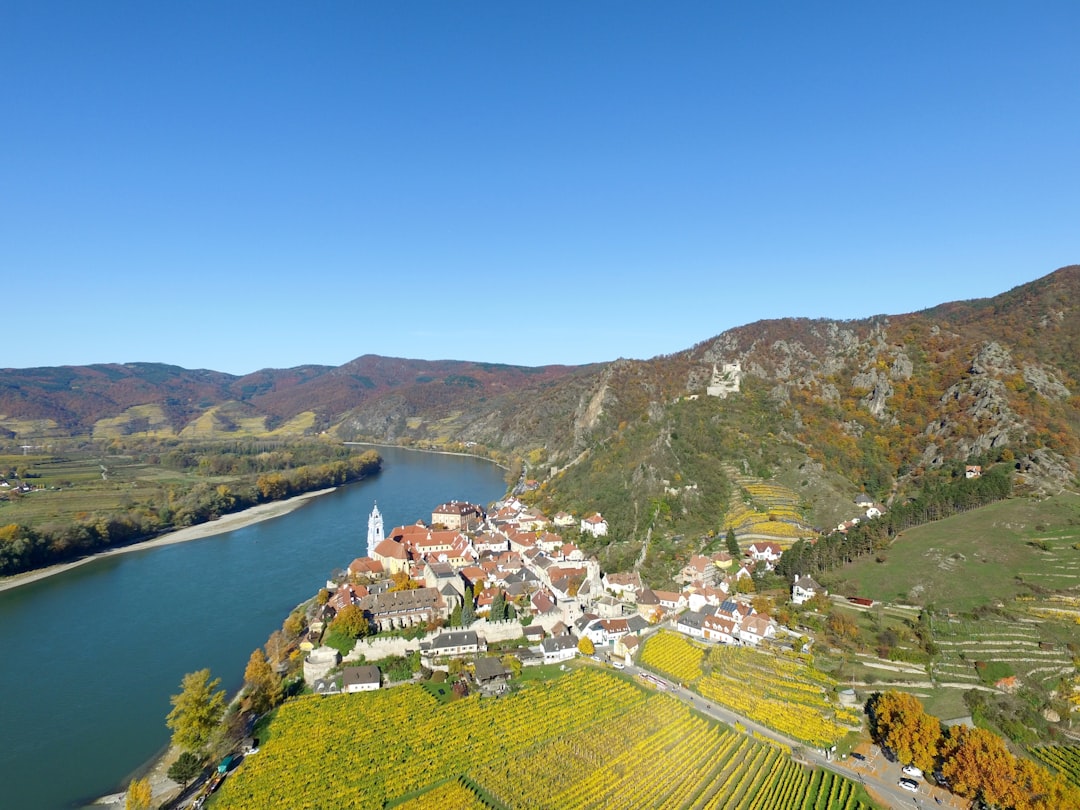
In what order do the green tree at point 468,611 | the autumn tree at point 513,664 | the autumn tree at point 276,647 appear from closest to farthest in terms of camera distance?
the autumn tree at point 513,664, the autumn tree at point 276,647, the green tree at point 468,611

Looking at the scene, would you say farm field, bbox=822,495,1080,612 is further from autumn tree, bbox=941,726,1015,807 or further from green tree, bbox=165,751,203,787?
green tree, bbox=165,751,203,787

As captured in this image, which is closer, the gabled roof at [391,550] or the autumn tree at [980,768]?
the autumn tree at [980,768]

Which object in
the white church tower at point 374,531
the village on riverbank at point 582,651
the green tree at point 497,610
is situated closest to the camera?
the village on riverbank at point 582,651

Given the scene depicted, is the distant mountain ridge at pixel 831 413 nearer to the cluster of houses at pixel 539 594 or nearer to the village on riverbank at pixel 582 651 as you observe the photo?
the cluster of houses at pixel 539 594

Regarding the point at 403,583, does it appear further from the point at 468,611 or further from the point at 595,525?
the point at 595,525

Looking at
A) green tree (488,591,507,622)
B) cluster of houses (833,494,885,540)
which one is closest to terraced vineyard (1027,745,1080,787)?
cluster of houses (833,494,885,540)

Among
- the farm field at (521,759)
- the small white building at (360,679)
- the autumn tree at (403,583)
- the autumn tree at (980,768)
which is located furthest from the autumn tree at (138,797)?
the autumn tree at (980,768)

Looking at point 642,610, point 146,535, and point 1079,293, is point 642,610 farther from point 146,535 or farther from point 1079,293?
point 1079,293

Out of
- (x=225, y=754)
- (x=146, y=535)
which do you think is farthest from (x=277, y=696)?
(x=146, y=535)

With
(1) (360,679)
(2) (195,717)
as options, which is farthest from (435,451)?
(2) (195,717)
